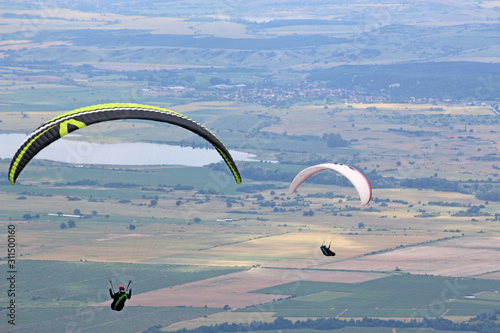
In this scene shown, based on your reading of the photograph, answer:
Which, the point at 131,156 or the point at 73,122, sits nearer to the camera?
the point at 73,122

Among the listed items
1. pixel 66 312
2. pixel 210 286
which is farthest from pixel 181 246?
pixel 66 312

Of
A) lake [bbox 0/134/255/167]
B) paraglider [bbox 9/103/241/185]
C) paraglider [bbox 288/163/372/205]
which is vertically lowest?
paraglider [bbox 9/103/241/185]

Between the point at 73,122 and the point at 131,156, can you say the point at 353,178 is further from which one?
the point at 131,156

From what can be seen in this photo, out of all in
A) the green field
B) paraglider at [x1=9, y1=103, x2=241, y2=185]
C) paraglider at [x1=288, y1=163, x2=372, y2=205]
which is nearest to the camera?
paraglider at [x1=9, y1=103, x2=241, y2=185]

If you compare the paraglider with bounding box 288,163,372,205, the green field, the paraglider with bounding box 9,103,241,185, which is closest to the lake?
the green field

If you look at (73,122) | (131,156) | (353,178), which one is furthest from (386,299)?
(131,156)

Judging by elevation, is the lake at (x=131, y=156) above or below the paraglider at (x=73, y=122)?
above

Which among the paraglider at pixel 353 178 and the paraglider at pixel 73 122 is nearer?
the paraglider at pixel 73 122

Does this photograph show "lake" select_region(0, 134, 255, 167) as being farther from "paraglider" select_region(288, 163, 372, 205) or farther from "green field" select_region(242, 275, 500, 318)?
"paraglider" select_region(288, 163, 372, 205)

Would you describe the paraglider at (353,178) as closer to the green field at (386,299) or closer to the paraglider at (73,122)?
the paraglider at (73,122)

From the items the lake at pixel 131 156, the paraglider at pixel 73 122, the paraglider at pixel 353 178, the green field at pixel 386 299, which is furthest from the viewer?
the lake at pixel 131 156

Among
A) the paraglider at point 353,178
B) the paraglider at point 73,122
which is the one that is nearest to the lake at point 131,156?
the paraglider at point 353,178
